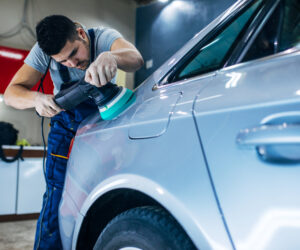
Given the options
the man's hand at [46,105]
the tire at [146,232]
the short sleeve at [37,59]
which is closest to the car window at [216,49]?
the tire at [146,232]

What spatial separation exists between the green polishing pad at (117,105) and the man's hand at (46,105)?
0.26 m

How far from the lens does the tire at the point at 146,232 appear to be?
0.61 m

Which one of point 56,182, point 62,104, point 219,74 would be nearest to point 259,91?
point 219,74

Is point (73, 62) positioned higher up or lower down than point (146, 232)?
higher up

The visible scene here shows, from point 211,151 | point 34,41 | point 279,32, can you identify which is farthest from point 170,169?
point 34,41

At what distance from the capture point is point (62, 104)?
1031 millimetres

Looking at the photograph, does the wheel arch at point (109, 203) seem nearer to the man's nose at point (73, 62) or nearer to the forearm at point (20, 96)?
the forearm at point (20, 96)

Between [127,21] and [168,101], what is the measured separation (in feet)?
20.5

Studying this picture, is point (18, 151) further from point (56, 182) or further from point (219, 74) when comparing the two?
point (219, 74)

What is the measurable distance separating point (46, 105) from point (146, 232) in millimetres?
702

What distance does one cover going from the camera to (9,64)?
14.2 ft

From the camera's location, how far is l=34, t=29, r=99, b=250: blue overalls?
124 cm

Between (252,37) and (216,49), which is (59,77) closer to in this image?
(216,49)

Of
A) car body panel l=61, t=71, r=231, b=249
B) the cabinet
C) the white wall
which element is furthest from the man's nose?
the white wall
